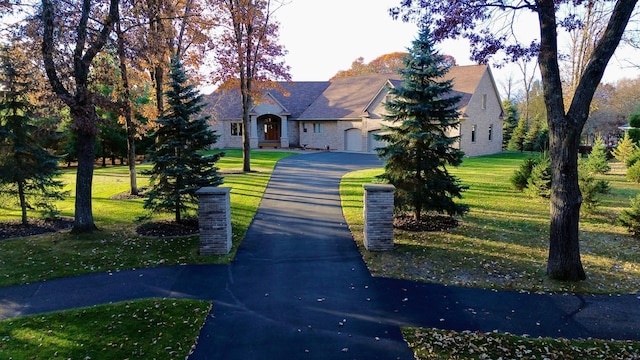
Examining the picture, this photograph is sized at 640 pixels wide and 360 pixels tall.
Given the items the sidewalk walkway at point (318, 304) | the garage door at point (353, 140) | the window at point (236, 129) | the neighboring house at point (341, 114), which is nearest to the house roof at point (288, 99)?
the neighboring house at point (341, 114)

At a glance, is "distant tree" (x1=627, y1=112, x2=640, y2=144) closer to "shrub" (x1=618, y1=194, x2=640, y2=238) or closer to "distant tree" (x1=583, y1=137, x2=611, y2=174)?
"distant tree" (x1=583, y1=137, x2=611, y2=174)

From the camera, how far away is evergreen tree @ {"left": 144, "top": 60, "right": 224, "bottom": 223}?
1050 centimetres

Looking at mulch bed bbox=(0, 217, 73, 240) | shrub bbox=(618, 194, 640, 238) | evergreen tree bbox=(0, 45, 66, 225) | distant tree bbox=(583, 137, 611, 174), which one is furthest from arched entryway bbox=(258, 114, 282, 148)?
shrub bbox=(618, 194, 640, 238)

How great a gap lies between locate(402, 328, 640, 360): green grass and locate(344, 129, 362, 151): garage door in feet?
94.9

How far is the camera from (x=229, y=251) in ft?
Answer: 29.6

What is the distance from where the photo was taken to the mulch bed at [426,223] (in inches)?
434

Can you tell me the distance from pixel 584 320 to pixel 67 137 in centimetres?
3111

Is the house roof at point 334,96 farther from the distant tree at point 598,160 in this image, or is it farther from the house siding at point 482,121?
the distant tree at point 598,160

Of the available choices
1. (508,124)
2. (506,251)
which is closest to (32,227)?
(506,251)

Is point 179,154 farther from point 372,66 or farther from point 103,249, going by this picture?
point 372,66

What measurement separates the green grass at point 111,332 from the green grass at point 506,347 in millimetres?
3177

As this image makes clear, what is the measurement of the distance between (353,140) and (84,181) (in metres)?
26.1

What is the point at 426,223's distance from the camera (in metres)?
11.4

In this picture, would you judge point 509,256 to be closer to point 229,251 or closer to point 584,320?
point 584,320
